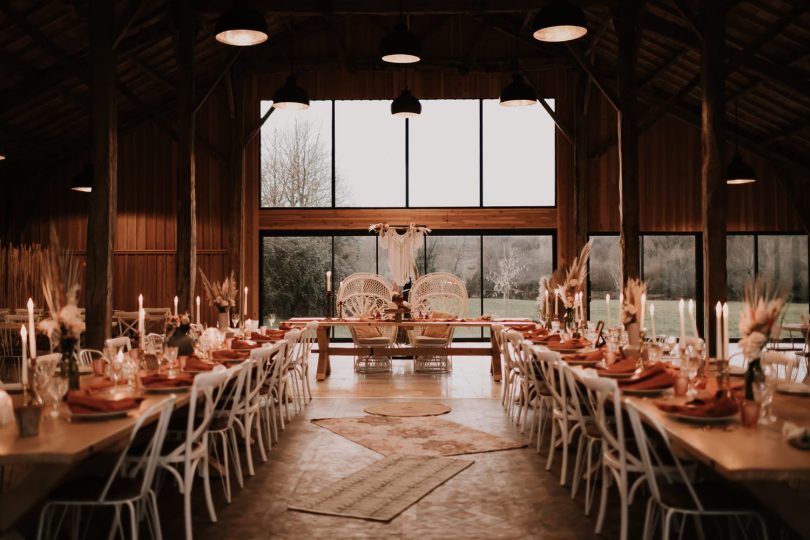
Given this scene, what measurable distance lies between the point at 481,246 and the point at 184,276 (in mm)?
6675

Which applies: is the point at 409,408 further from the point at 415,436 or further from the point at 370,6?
the point at 370,6

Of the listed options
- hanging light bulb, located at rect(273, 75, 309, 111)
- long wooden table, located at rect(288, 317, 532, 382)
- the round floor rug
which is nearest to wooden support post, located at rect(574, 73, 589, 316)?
long wooden table, located at rect(288, 317, 532, 382)

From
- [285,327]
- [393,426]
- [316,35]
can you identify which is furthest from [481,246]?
[393,426]

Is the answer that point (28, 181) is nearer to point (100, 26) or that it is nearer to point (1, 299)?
point (1, 299)

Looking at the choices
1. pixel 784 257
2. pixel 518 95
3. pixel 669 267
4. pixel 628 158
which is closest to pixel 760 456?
pixel 518 95

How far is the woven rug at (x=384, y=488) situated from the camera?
16.1 ft

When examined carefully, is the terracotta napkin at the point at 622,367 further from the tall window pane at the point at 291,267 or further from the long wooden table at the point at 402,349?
the tall window pane at the point at 291,267

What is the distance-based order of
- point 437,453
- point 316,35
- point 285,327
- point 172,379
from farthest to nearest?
point 316,35, point 285,327, point 437,453, point 172,379

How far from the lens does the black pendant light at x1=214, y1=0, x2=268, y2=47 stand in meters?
6.52

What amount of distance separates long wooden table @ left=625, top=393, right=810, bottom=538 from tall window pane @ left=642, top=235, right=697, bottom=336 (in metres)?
11.9

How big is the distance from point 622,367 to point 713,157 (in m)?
3.54

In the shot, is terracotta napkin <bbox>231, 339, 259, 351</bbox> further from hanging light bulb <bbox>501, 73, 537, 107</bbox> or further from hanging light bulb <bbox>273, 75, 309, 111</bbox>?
hanging light bulb <bbox>501, 73, 537, 107</bbox>

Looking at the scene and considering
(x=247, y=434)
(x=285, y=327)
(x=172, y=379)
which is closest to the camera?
(x=172, y=379)

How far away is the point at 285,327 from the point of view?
9984mm
